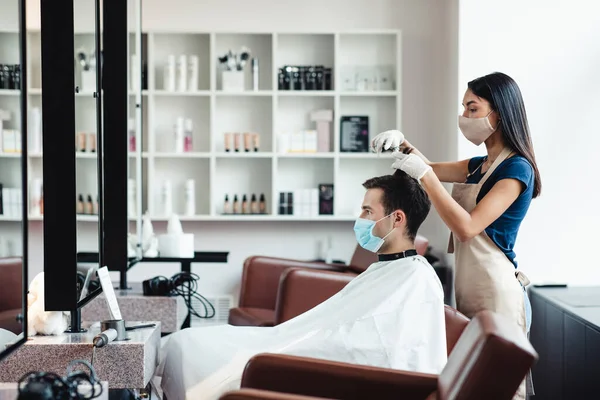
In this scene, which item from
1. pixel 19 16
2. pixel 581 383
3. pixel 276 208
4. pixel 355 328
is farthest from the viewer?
pixel 276 208

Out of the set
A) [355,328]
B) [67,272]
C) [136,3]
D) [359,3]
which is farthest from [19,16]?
[359,3]

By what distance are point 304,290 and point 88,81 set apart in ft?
4.11

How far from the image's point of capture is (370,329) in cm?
243

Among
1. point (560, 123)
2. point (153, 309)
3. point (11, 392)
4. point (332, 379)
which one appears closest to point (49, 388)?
point (11, 392)

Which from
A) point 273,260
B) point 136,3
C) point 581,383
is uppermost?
point 136,3

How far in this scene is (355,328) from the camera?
2455mm

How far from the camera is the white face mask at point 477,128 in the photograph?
8.30 ft

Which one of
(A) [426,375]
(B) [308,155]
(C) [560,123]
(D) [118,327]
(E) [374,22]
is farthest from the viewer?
(E) [374,22]

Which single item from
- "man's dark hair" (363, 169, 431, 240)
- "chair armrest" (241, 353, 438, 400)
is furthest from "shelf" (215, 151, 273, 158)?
"chair armrest" (241, 353, 438, 400)

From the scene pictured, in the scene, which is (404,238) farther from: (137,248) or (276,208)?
(276,208)

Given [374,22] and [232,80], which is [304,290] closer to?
[232,80]

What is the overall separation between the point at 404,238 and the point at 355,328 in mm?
346

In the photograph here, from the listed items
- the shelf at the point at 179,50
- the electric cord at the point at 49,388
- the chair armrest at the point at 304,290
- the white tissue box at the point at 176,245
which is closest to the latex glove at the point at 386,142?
the chair armrest at the point at 304,290

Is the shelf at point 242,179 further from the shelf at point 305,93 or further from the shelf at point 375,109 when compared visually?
the shelf at point 375,109
